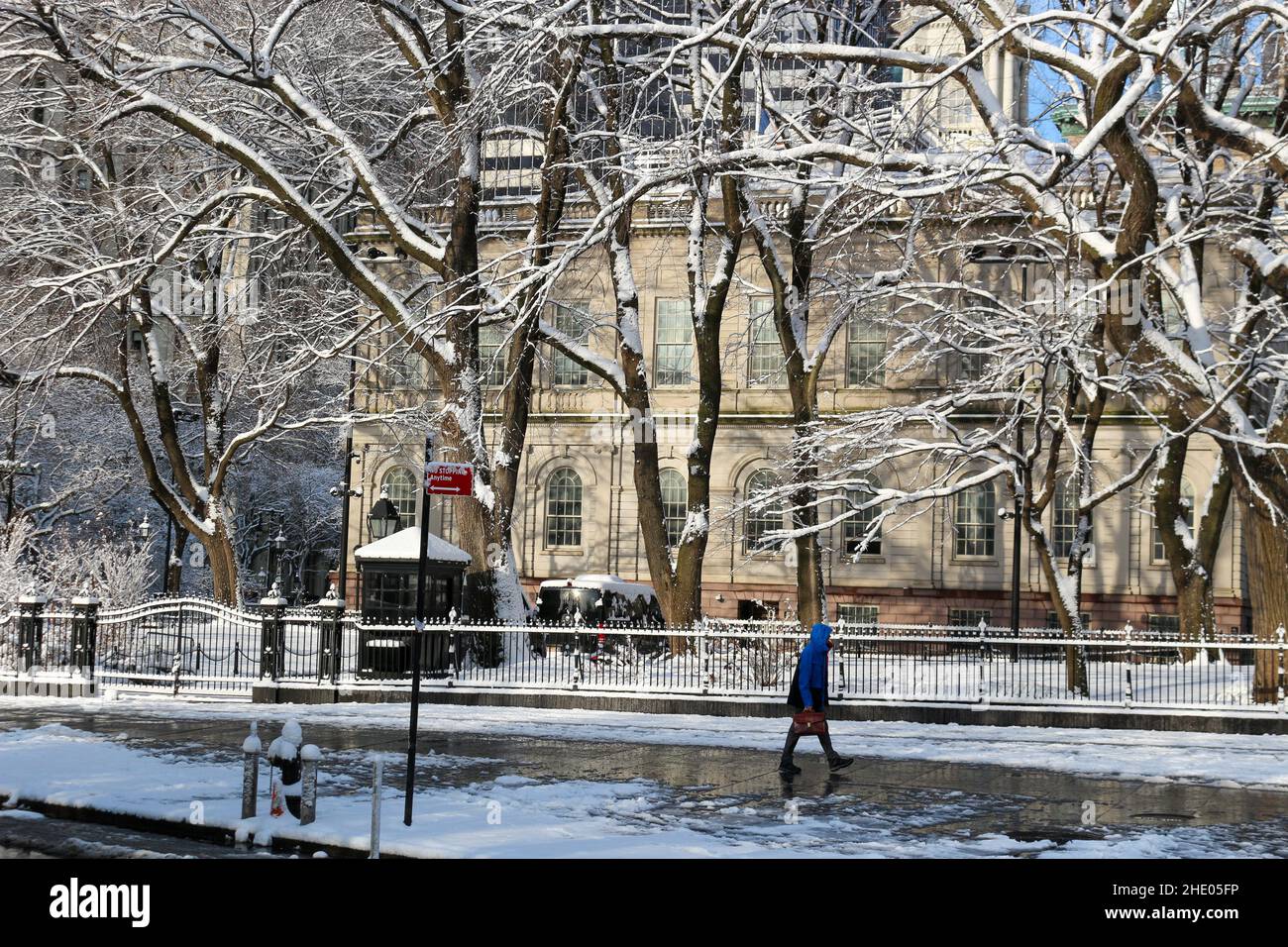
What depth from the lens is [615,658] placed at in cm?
2438

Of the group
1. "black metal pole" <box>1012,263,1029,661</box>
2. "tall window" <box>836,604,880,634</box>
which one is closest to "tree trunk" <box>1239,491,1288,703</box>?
"black metal pole" <box>1012,263,1029,661</box>

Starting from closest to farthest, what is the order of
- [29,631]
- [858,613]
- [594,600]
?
[29,631] < [594,600] < [858,613]

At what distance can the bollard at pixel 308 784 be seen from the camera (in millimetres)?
11703

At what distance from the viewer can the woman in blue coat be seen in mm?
15695

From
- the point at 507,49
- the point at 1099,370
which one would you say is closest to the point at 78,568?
the point at 507,49

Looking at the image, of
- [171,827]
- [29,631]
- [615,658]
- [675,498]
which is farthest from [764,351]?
[171,827]

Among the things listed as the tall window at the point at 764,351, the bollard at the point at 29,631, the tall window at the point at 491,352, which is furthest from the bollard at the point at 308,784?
the tall window at the point at 491,352

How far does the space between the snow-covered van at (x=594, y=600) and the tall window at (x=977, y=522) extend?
11910 mm

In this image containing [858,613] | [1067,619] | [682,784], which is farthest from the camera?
[858,613]

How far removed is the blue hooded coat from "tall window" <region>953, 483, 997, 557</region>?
104 feet

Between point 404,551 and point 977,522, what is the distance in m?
25.7

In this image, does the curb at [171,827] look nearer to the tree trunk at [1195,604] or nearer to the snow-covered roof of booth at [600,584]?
the tree trunk at [1195,604]

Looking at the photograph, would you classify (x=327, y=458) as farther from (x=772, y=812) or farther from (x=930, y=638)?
(x=772, y=812)

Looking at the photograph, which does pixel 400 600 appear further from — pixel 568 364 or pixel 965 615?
pixel 568 364
